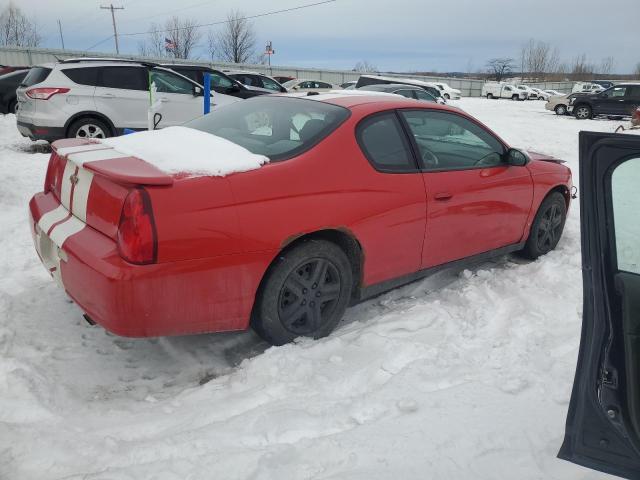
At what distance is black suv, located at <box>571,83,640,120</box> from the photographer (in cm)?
2239

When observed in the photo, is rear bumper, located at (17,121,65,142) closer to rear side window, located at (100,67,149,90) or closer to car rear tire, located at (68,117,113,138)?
car rear tire, located at (68,117,113,138)

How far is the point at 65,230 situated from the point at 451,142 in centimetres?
274

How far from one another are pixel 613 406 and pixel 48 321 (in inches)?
126

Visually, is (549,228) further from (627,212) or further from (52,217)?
(52,217)

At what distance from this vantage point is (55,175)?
3252 millimetres

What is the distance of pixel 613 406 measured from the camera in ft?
5.44

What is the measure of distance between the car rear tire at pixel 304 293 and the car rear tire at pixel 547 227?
2.21m

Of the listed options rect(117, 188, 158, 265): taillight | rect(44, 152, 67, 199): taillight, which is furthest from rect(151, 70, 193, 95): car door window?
rect(117, 188, 158, 265): taillight

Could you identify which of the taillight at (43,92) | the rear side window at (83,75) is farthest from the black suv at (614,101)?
the taillight at (43,92)

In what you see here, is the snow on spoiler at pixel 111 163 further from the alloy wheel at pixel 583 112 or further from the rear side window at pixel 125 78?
the alloy wheel at pixel 583 112

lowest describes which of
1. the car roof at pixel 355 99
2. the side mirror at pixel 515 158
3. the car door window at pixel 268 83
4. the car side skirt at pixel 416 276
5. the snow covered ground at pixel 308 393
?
the snow covered ground at pixel 308 393

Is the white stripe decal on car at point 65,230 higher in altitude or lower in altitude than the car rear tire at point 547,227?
higher

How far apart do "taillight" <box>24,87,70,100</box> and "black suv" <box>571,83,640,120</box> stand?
882 inches

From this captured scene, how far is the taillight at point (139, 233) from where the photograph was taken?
7.78 feet
